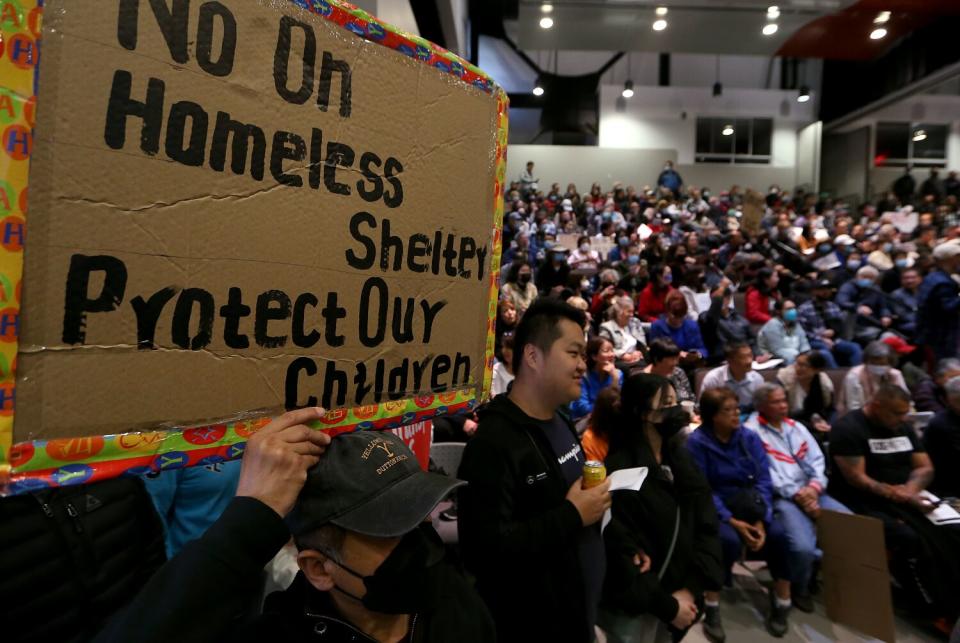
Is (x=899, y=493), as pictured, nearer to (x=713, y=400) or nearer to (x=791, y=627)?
(x=791, y=627)

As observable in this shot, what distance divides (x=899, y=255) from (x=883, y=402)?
778 cm

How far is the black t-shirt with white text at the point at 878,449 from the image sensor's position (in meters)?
3.70

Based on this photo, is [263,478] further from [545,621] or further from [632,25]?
[632,25]

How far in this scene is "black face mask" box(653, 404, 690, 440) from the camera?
2.55 metres

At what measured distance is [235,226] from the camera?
0.88m

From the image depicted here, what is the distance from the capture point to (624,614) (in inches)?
88.7

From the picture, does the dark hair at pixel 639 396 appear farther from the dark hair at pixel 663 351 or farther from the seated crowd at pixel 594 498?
the dark hair at pixel 663 351

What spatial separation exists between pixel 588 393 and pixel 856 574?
6.67ft

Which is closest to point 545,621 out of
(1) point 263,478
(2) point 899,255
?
(1) point 263,478

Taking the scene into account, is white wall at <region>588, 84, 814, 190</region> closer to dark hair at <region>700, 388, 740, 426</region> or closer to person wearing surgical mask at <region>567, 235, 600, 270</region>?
person wearing surgical mask at <region>567, 235, 600, 270</region>

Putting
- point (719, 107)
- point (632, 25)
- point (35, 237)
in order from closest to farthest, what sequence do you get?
point (35, 237) < point (632, 25) < point (719, 107)

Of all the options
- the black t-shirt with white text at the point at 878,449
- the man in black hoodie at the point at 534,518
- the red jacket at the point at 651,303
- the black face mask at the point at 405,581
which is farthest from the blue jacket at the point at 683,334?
the black face mask at the point at 405,581

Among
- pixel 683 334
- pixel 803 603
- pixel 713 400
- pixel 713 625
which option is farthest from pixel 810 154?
pixel 713 625

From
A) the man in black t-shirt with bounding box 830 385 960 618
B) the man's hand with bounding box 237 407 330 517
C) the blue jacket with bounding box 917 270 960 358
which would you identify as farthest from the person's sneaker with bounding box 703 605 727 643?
the blue jacket with bounding box 917 270 960 358
